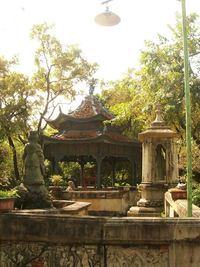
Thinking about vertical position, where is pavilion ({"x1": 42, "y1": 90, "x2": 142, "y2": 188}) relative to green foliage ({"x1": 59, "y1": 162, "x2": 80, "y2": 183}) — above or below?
above

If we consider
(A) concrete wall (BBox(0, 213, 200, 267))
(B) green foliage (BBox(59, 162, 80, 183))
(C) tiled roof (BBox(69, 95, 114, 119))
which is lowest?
(A) concrete wall (BBox(0, 213, 200, 267))

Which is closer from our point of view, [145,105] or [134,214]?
[134,214]

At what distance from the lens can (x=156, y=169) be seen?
1535 centimetres

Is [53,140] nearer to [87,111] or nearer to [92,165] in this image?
[87,111]

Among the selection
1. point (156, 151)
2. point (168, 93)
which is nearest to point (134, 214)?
point (156, 151)

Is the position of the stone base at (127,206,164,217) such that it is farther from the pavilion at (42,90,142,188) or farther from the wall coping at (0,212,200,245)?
the pavilion at (42,90,142,188)

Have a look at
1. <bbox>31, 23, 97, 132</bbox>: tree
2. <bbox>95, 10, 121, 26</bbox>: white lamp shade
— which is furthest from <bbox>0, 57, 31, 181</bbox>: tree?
<bbox>95, 10, 121, 26</bbox>: white lamp shade

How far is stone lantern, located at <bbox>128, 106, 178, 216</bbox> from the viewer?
1462 centimetres

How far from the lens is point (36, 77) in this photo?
28.5m

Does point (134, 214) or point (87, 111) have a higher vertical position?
point (87, 111)

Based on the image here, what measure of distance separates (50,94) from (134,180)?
945cm

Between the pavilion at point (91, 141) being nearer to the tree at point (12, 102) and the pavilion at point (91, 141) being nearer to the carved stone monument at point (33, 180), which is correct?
the tree at point (12, 102)

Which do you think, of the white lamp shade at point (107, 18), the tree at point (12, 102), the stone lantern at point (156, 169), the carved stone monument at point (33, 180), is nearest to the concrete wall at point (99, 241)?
the white lamp shade at point (107, 18)

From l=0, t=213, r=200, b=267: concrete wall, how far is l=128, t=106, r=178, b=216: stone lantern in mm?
10179
